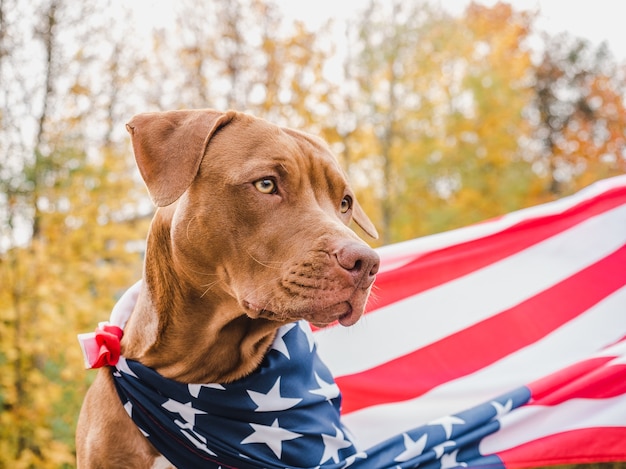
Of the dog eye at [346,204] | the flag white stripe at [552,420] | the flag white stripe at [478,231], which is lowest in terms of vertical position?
the flag white stripe at [552,420]

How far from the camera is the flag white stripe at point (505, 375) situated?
3.56 meters

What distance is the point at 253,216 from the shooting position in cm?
228

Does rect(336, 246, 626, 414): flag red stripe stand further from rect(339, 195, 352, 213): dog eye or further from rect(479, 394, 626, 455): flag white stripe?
rect(339, 195, 352, 213): dog eye

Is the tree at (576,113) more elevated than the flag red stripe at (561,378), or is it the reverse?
the tree at (576,113)

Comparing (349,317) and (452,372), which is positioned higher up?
(349,317)

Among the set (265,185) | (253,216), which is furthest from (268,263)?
(265,185)

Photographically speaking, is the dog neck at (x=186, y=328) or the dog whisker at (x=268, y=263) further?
the dog neck at (x=186, y=328)

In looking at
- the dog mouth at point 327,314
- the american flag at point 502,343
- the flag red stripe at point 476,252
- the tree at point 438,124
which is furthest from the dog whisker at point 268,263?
the tree at point 438,124

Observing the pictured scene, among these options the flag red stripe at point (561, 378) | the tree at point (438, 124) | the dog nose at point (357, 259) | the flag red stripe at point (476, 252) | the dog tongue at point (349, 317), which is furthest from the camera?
the tree at point (438, 124)

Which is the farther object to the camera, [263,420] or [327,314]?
[263,420]

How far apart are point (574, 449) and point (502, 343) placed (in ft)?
2.93

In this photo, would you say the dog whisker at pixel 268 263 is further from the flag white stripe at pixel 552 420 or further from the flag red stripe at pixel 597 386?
the flag red stripe at pixel 597 386

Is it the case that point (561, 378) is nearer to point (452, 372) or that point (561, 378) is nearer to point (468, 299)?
point (452, 372)

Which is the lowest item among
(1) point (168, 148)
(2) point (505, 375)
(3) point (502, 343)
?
(2) point (505, 375)
